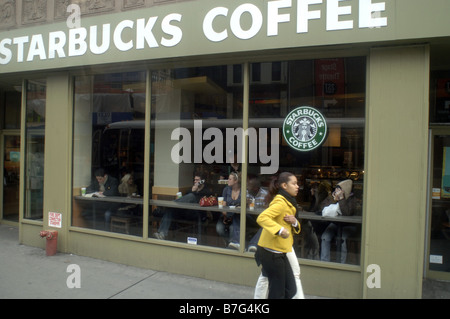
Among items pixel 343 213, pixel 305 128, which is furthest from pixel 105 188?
pixel 343 213

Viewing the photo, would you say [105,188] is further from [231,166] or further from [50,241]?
[231,166]

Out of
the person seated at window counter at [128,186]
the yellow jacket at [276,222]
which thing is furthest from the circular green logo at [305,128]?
Answer: the person seated at window counter at [128,186]

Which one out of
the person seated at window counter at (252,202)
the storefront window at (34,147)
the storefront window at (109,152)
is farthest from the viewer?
the storefront window at (34,147)

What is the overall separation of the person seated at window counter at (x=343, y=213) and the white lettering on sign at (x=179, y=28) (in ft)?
7.14

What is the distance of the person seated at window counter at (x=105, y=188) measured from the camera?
674 centimetres

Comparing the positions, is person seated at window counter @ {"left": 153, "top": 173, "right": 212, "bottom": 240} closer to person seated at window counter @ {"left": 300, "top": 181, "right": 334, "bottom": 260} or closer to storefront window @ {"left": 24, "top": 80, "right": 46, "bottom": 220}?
person seated at window counter @ {"left": 300, "top": 181, "right": 334, "bottom": 260}

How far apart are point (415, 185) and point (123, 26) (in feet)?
16.0

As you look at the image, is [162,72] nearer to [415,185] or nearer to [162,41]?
[162,41]

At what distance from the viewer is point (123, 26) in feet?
19.2

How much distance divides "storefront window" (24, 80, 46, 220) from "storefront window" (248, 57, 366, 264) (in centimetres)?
458

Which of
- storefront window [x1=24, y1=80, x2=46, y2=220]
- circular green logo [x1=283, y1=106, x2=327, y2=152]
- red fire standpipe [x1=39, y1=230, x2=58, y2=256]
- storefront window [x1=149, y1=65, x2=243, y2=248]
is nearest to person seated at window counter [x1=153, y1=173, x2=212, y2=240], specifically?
storefront window [x1=149, y1=65, x2=243, y2=248]

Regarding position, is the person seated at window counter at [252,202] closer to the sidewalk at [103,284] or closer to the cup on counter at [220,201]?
the cup on counter at [220,201]

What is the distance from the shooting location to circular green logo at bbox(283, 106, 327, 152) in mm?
5316
